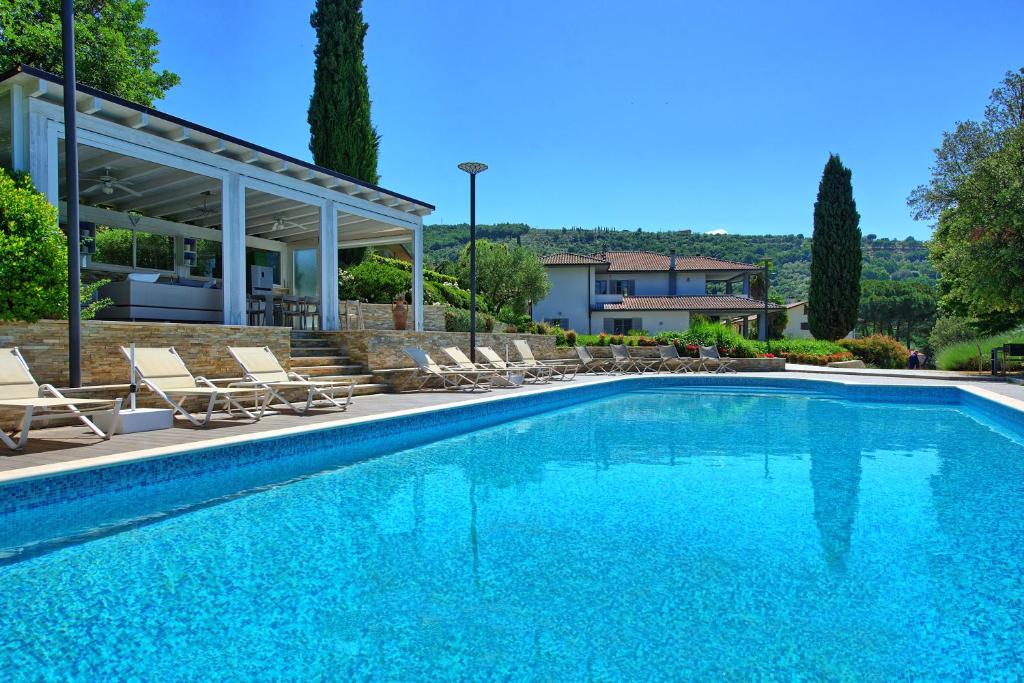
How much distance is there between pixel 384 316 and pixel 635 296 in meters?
26.4

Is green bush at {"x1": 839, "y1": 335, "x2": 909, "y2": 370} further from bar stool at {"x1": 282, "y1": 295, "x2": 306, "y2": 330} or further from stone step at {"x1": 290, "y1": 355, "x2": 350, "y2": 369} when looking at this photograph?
stone step at {"x1": 290, "y1": 355, "x2": 350, "y2": 369}

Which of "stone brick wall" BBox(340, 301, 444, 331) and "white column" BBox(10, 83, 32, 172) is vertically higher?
"white column" BBox(10, 83, 32, 172)

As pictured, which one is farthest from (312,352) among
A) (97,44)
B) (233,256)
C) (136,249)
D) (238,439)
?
(97,44)

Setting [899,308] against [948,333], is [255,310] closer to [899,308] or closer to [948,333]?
[948,333]

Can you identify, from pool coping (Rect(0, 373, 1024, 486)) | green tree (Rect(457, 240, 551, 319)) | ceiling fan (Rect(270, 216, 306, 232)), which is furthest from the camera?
green tree (Rect(457, 240, 551, 319))

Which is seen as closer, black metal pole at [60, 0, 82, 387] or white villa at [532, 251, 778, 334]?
black metal pole at [60, 0, 82, 387]

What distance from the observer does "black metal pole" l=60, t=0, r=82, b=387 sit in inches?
273

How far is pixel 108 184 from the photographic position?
1123 centimetres

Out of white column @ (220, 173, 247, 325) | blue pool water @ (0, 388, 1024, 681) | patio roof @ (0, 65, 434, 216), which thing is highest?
patio roof @ (0, 65, 434, 216)

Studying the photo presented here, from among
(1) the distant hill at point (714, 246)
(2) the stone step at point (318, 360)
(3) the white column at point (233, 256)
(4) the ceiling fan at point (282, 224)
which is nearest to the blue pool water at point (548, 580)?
(2) the stone step at point (318, 360)

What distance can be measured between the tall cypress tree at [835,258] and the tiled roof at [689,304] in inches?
177

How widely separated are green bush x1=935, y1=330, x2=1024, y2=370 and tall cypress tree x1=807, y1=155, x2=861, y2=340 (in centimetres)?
1005

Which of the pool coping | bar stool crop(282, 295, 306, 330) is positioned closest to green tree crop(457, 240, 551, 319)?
bar stool crop(282, 295, 306, 330)

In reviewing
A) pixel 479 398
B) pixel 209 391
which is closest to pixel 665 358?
pixel 479 398
